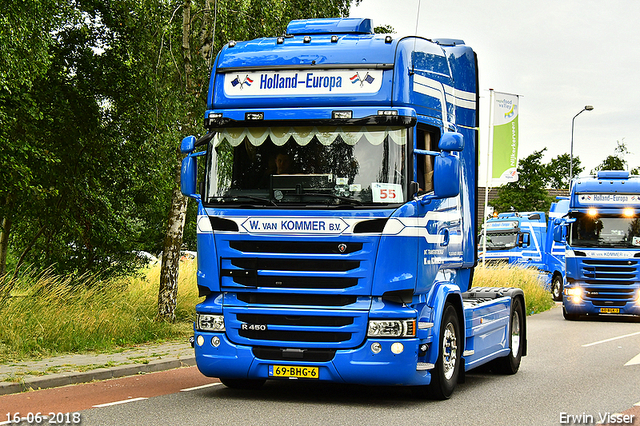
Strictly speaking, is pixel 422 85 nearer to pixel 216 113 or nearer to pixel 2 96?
pixel 216 113

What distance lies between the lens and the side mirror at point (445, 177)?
9078mm

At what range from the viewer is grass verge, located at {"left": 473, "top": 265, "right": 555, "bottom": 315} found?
25938 millimetres

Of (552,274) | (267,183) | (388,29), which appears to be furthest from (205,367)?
(552,274)

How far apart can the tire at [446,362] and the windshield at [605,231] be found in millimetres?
13787

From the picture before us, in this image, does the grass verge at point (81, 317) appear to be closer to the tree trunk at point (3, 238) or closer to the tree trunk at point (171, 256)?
the tree trunk at point (171, 256)

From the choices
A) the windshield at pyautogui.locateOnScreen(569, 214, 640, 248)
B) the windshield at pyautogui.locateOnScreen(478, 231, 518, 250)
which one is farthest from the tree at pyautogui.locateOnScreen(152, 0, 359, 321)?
the windshield at pyautogui.locateOnScreen(478, 231, 518, 250)

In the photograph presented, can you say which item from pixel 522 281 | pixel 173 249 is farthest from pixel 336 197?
pixel 522 281

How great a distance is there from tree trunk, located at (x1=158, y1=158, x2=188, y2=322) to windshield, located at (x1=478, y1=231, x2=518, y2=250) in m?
21.4

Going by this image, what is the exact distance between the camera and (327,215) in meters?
8.96

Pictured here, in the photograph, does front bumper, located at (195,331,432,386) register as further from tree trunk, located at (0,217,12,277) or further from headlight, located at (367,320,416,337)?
tree trunk, located at (0,217,12,277)

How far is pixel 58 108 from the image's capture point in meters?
17.9

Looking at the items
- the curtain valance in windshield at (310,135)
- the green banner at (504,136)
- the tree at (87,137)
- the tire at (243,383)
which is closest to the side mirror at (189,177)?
the curtain valance in windshield at (310,135)

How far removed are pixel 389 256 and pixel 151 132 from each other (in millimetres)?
8501

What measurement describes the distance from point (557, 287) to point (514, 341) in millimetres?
23085
